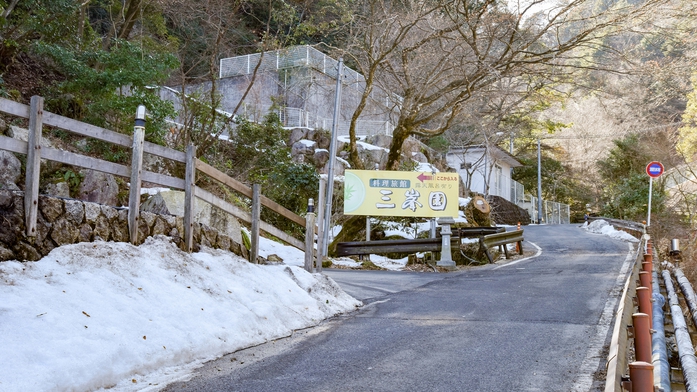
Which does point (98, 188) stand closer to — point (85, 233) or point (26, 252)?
point (85, 233)

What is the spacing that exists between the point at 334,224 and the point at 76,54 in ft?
35.2

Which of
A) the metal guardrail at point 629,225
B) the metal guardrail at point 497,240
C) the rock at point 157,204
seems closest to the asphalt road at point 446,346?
the rock at point 157,204

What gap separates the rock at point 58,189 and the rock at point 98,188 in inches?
14.7

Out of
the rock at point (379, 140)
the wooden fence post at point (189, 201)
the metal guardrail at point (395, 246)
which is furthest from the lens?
the rock at point (379, 140)

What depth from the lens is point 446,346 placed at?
18.6ft

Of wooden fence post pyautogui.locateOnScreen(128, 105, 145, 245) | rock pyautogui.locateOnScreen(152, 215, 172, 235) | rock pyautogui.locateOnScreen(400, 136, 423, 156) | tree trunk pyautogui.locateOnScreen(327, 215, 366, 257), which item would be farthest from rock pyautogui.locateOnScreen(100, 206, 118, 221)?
rock pyautogui.locateOnScreen(400, 136, 423, 156)

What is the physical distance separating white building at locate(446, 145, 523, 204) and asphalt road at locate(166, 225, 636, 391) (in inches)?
1216

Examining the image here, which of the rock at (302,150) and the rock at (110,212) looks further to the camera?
the rock at (302,150)

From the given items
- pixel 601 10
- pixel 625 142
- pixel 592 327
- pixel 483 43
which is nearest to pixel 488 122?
pixel 625 142

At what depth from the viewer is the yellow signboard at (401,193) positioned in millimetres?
15844

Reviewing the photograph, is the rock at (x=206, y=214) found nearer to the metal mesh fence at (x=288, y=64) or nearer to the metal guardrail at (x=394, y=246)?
the metal guardrail at (x=394, y=246)

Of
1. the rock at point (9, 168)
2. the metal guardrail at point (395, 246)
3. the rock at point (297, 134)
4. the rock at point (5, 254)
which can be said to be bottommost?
the metal guardrail at point (395, 246)

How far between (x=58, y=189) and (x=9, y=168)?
144 cm

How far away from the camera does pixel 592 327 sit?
6445 millimetres
